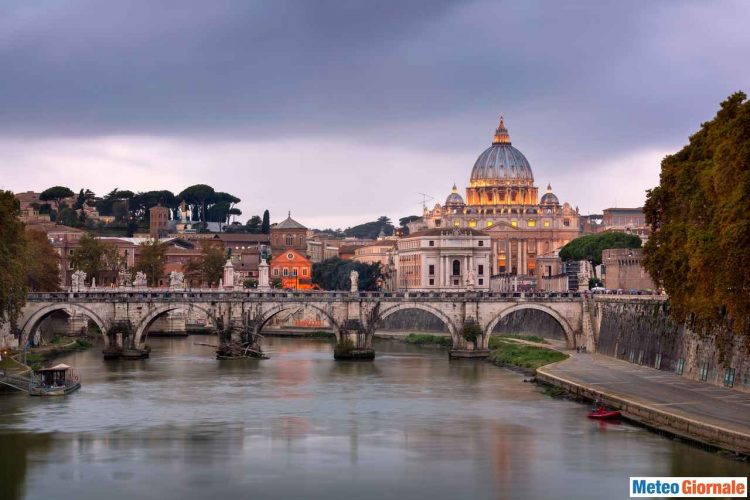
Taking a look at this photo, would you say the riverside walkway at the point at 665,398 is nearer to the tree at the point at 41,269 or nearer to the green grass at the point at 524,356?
the green grass at the point at 524,356

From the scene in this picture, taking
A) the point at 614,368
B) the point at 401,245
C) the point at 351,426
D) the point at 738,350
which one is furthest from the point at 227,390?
the point at 401,245

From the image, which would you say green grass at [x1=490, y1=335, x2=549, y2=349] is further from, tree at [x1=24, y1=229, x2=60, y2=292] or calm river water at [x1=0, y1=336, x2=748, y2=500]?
tree at [x1=24, y1=229, x2=60, y2=292]

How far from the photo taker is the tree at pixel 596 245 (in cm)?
14700

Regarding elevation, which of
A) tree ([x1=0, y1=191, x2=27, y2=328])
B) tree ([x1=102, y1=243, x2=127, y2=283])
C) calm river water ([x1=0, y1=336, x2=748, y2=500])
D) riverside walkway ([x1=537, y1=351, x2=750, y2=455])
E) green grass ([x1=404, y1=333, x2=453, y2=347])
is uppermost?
tree ([x1=102, y1=243, x2=127, y2=283])

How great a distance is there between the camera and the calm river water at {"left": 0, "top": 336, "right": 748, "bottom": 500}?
43312 mm

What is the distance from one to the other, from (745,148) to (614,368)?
2296 cm

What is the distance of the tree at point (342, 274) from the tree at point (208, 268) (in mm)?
17410

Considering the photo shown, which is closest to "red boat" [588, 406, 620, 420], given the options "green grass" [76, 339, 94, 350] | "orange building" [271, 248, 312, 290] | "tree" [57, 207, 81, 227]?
"green grass" [76, 339, 94, 350]

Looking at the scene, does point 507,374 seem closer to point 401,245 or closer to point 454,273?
point 454,273

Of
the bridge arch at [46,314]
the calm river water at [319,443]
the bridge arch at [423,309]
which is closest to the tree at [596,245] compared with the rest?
the bridge arch at [423,309]

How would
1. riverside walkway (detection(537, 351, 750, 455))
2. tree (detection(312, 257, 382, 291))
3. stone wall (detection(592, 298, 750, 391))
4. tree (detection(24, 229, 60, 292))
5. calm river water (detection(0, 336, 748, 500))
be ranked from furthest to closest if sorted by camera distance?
tree (detection(312, 257, 382, 291)) < tree (detection(24, 229, 60, 292)) < stone wall (detection(592, 298, 750, 391)) < riverside walkway (detection(537, 351, 750, 455)) < calm river water (detection(0, 336, 748, 500))

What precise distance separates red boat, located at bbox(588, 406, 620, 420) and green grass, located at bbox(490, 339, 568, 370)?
70.6 ft

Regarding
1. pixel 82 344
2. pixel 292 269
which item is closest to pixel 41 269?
pixel 82 344

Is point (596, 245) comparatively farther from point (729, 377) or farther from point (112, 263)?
point (729, 377)
